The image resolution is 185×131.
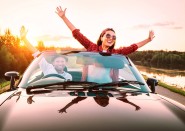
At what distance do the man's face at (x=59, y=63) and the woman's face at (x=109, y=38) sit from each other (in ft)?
4.16

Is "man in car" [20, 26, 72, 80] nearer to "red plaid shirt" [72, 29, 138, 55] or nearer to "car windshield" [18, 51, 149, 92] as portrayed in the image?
"car windshield" [18, 51, 149, 92]

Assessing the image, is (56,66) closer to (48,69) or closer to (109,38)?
(48,69)

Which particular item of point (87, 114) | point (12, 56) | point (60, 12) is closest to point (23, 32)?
point (60, 12)

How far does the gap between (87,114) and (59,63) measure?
1698 millimetres

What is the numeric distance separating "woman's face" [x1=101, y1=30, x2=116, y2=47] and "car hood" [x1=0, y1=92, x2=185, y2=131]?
7.13 ft

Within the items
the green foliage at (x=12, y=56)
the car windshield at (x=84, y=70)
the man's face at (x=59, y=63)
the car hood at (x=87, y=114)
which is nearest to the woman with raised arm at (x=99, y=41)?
the car windshield at (x=84, y=70)

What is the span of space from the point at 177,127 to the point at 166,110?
20.0 inches

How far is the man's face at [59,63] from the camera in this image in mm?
4723

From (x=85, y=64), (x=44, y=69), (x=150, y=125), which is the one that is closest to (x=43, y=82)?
(x=44, y=69)

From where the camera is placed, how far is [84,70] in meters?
4.74

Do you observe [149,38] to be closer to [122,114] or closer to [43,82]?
[43,82]

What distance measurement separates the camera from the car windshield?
4.43 metres

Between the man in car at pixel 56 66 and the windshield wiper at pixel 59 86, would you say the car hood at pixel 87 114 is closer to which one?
the windshield wiper at pixel 59 86

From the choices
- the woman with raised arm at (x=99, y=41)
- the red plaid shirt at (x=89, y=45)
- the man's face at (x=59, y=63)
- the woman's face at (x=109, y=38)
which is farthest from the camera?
the red plaid shirt at (x=89, y=45)
